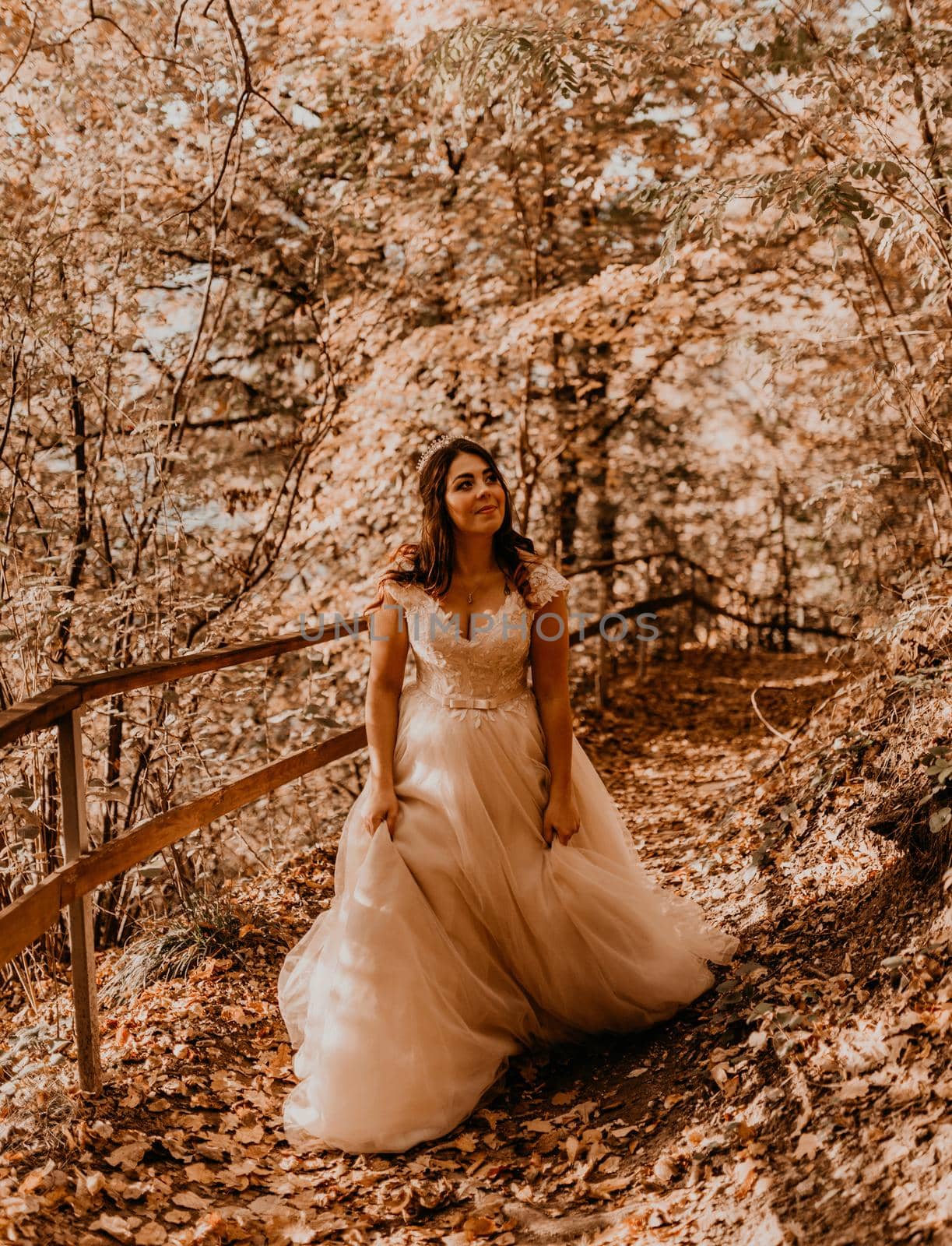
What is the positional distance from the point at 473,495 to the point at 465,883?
4.20 feet

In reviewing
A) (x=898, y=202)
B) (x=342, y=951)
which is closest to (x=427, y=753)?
(x=342, y=951)

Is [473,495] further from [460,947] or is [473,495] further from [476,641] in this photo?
[460,947]

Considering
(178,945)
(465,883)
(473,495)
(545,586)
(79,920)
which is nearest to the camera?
(79,920)

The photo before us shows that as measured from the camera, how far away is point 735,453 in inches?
470

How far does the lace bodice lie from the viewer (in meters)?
3.32

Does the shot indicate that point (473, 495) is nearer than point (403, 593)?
Yes

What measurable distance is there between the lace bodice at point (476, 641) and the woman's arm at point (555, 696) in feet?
0.10

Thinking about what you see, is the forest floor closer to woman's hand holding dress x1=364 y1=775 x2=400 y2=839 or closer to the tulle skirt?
the tulle skirt

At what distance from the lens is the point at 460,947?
125 inches

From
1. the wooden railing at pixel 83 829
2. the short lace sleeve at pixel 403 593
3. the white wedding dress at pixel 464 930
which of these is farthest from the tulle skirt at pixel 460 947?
the wooden railing at pixel 83 829

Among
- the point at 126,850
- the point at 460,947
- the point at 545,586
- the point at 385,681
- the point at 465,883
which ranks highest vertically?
the point at 545,586

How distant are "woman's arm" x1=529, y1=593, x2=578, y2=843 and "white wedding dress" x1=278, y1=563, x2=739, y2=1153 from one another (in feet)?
0.14

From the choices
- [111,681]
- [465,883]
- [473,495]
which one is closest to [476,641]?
[473,495]

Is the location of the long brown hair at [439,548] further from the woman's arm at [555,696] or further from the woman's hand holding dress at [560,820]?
the woman's hand holding dress at [560,820]
